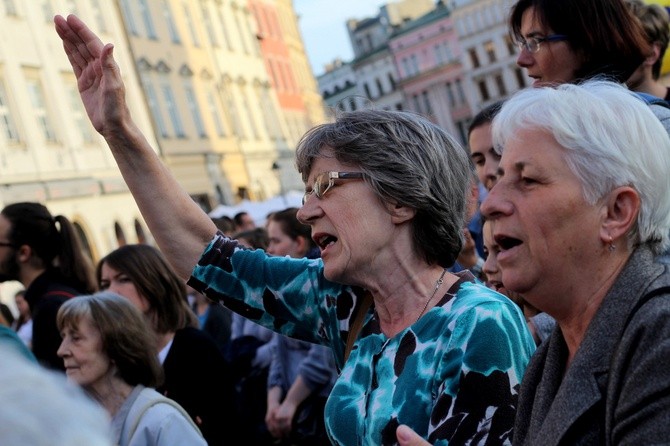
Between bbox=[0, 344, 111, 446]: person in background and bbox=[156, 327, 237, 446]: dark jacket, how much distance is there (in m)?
4.50

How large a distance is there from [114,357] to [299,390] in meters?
2.25

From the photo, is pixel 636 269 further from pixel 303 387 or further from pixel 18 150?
pixel 18 150

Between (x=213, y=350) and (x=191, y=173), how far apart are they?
33753 mm

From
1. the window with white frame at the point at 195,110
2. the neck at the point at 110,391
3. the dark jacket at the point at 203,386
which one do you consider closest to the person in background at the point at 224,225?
the dark jacket at the point at 203,386

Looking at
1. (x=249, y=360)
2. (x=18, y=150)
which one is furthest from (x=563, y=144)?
(x=18, y=150)

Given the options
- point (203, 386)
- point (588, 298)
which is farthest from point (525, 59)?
point (203, 386)

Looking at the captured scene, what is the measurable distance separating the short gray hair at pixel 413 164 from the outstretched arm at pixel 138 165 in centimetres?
46

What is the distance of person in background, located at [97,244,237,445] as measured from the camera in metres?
5.95

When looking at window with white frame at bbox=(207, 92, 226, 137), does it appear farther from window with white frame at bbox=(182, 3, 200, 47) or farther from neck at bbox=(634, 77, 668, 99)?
neck at bbox=(634, 77, 668, 99)

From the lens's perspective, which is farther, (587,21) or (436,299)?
(587,21)

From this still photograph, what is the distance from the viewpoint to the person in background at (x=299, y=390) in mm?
7191

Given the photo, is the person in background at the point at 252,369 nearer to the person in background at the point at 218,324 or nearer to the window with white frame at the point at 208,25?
the person in background at the point at 218,324

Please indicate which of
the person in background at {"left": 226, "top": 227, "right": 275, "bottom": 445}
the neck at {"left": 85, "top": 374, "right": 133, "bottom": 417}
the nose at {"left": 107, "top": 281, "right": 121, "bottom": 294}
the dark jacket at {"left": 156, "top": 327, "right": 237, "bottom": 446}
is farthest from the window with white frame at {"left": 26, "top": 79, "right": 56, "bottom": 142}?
the neck at {"left": 85, "top": 374, "right": 133, "bottom": 417}

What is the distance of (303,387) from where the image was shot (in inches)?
287
